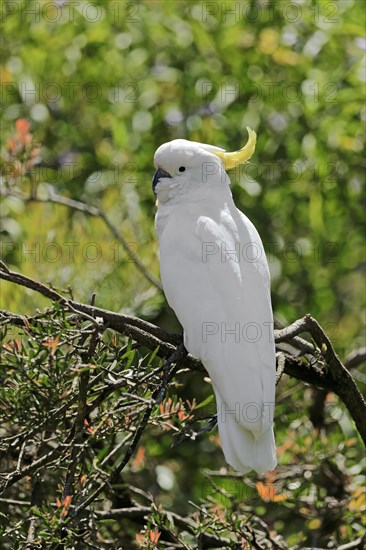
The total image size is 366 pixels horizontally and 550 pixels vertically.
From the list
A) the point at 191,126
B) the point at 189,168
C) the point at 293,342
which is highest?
the point at 189,168

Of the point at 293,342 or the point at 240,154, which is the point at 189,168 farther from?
the point at 293,342

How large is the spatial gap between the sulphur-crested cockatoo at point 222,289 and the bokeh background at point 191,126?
579 millimetres

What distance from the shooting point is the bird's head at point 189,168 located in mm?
2506

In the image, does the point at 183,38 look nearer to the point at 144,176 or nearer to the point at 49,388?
Answer: the point at 144,176

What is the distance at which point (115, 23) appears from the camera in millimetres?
3736

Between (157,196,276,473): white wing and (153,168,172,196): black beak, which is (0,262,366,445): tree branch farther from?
(153,168,172,196): black beak

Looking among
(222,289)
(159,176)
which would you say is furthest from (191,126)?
(222,289)

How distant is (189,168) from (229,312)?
58 cm

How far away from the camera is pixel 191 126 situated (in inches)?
140

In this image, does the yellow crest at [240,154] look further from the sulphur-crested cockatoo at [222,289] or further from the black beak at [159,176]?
the black beak at [159,176]

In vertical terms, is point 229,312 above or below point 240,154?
below

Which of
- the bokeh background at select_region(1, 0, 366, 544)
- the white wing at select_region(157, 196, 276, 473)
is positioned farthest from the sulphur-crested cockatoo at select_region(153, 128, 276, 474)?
the bokeh background at select_region(1, 0, 366, 544)

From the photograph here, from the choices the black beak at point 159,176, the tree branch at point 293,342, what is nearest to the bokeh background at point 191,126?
the black beak at point 159,176

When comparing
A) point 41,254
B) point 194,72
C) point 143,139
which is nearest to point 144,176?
point 143,139
